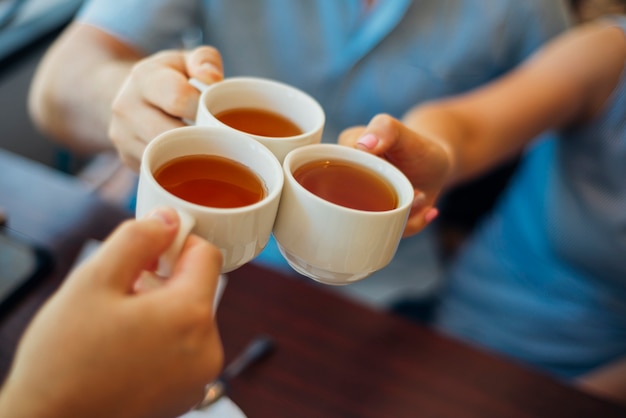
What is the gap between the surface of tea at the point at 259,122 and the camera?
0.57 metres

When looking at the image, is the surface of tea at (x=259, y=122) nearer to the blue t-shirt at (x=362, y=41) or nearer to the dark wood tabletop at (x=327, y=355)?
the dark wood tabletop at (x=327, y=355)

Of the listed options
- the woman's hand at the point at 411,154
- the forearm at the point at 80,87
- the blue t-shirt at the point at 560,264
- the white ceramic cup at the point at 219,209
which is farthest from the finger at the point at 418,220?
the blue t-shirt at the point at 560,264

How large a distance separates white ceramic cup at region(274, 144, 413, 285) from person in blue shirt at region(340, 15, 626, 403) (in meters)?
0.43

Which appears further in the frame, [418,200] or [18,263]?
[18,263]

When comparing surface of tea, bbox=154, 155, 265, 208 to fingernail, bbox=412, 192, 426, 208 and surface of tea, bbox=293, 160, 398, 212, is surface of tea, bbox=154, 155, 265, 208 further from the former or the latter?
fingernail, bbox=412, 192, 426, 208

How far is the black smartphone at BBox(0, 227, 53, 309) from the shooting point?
764mm

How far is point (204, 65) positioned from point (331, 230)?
26 cm

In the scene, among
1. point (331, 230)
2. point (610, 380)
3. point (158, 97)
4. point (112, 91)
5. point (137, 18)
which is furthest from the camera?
point (610, 380)

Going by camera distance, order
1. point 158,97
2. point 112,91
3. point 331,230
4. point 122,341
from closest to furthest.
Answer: point 122,341, point 331,230, point 158,97, point 112,91

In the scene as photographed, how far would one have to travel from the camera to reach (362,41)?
3.48ft

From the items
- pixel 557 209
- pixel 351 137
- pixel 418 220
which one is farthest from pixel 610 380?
pixel 351 137

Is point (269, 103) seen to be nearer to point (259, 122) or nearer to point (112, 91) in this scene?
point (259, 122)

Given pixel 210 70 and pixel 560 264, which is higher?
pixel 210 70

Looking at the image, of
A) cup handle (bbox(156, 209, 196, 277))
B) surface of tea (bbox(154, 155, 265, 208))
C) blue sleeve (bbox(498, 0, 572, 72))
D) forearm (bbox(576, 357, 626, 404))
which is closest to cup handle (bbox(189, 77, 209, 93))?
surface of tea (bbox(154, 155, 265, 208))
